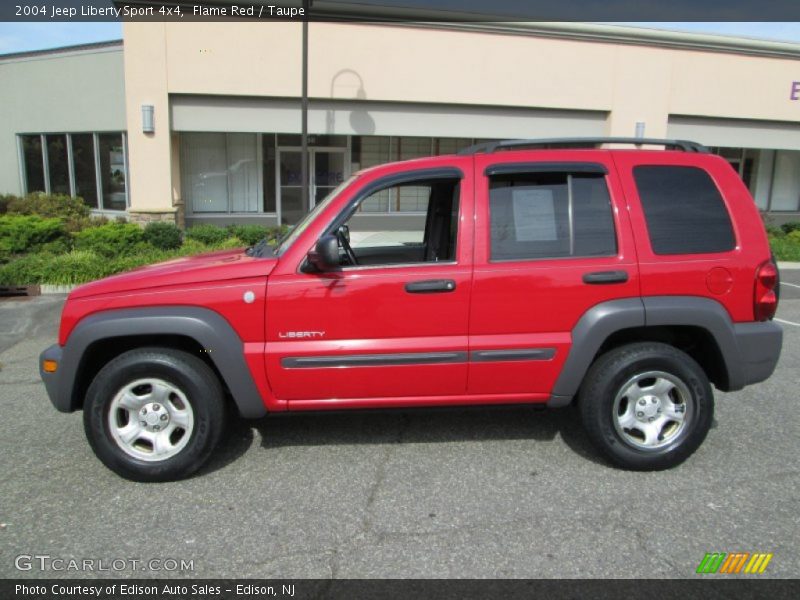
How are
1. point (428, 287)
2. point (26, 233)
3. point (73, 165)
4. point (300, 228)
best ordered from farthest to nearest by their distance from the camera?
point (73, 165), point (26, 233), point (300, 228), point (428, 287)

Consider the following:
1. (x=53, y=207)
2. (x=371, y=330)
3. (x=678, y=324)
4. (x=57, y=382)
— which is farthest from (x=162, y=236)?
(x=678, y=324)

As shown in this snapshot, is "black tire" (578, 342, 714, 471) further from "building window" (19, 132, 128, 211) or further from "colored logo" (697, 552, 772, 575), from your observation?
"building window" (19, 132, 128, 211)

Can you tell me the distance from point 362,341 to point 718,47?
1608cm

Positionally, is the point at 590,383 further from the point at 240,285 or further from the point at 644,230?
the point at 240,285

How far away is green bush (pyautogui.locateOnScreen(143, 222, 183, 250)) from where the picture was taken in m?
12.2

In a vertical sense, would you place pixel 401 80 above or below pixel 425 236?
above

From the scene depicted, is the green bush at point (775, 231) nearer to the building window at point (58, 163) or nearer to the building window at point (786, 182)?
the building window at point (786, 182)

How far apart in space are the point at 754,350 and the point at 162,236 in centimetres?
1118

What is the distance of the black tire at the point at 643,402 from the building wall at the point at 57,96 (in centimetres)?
1480

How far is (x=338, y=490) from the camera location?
11.7ft

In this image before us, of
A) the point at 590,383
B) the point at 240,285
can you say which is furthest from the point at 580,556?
the point at 240,285

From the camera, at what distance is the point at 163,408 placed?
3.63m

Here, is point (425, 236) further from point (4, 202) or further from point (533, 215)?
point (4, 202)

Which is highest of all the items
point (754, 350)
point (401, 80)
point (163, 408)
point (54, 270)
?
point (401, 80)
